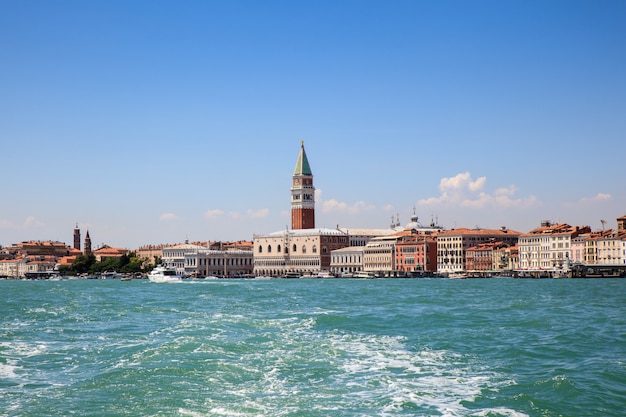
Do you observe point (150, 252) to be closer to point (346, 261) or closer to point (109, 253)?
point (109, 253)

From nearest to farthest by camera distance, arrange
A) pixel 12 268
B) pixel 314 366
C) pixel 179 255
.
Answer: pixel 314 366 < pixel 179 255 < pixel 12 268

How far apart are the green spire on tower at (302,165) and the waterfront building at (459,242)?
86.3ft

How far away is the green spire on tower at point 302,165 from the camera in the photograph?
129 metres

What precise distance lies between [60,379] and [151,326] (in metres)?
9.44

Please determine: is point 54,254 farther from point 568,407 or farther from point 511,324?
point 568,407

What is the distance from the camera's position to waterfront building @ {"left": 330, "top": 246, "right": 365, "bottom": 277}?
116 metres

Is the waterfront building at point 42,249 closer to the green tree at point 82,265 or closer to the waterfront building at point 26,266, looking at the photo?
the waterfront building at point 26,266

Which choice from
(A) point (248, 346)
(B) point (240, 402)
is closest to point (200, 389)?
(B) point (240, 402)

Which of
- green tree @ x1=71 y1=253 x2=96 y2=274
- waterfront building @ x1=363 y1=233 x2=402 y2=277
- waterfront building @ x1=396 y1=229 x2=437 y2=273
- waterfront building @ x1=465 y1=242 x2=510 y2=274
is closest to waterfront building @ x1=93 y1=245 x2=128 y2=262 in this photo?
green tree @ x1=71 y1=253 x2=96 y2=274

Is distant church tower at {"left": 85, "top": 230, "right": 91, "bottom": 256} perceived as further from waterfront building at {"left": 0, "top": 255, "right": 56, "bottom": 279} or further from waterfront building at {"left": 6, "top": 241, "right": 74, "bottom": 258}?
waterfront building at {"left": 0, "top": 255, "right": 56, "bottom": 279}

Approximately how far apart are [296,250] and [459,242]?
27411 millimetres

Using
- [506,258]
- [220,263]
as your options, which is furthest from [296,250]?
[506,258]

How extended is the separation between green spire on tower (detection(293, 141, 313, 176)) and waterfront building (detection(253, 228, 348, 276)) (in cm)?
813

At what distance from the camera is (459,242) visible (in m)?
105
